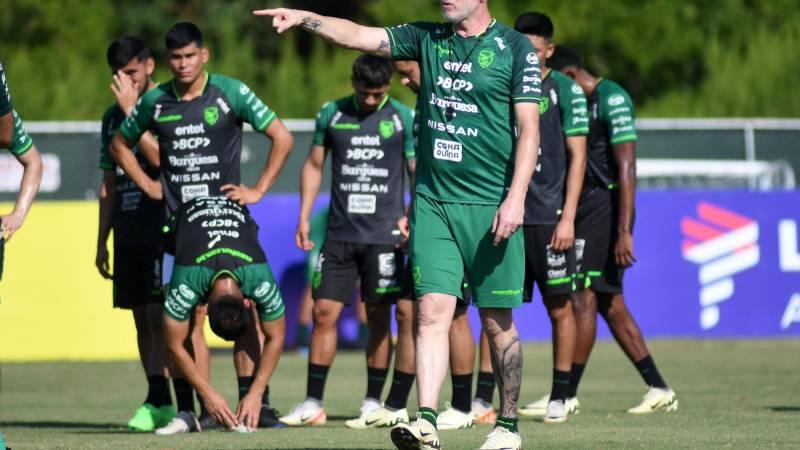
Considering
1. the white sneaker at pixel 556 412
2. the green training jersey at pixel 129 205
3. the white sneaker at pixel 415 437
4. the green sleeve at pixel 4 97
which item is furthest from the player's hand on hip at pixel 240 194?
the white sneaker at pixel 415 437

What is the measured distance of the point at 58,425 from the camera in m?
10.6

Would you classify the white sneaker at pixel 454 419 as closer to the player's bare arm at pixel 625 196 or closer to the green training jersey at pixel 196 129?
the player's bare arm at pixel 625 196

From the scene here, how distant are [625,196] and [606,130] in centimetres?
53

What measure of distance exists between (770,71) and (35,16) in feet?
51.4

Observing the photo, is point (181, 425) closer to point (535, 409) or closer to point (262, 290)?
point (262, 290)

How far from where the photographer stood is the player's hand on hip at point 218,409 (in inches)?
375

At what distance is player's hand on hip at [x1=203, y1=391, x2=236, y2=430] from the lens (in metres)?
9.53

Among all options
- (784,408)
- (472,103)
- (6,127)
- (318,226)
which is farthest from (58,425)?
(318,226)

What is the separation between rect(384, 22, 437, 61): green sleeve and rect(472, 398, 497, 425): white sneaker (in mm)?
3130

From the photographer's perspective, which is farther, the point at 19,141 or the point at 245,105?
the point at 245,105

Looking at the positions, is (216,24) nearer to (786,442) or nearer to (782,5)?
(782,5)

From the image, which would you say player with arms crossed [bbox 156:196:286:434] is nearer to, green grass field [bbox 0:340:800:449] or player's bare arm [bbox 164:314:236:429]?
player's bare arm [bbox 164:314:236:429]

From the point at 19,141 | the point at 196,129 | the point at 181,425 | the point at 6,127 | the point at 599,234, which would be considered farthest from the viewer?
the point at 599,234

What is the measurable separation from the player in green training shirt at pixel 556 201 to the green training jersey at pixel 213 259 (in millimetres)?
1815
